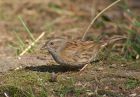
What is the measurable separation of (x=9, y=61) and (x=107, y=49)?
61.6 inches

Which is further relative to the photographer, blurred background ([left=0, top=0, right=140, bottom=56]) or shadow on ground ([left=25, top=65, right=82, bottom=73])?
blurred background ([left=0, top=0, right=140, bottom=56])

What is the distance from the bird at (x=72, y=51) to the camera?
24.1 ft

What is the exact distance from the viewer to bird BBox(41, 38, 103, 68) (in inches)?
290

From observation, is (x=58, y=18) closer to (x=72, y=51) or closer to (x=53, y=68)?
(x=53, y=68)

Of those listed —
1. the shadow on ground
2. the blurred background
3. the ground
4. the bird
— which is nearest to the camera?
the ground

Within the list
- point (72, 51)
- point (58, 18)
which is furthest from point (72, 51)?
point (58, 18)

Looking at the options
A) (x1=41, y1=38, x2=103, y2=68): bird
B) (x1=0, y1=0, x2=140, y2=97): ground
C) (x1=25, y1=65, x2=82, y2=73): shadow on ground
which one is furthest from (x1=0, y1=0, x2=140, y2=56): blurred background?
(x1=41, y1=38, x2=103, y2=68): bird

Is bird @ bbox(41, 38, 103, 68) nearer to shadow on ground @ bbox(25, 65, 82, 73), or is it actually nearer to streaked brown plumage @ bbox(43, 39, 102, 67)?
streaked brown plumage @ bbox(43, 39, 102, 67)

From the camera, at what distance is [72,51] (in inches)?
294

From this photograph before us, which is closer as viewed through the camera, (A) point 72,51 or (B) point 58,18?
(A) point 72,51

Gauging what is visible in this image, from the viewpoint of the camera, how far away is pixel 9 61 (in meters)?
8.09

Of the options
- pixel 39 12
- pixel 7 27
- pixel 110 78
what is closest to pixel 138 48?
pixel 110 78

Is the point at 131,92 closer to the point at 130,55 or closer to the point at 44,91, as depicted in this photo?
the point at 44,91

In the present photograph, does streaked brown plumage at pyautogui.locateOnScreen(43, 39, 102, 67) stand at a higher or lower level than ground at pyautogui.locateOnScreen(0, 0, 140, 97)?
higher
